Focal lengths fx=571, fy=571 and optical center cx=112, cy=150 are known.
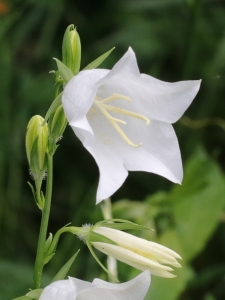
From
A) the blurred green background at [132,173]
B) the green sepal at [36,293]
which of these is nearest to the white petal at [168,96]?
the green sepal at [36,293]

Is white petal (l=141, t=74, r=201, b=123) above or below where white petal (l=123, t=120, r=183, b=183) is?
above

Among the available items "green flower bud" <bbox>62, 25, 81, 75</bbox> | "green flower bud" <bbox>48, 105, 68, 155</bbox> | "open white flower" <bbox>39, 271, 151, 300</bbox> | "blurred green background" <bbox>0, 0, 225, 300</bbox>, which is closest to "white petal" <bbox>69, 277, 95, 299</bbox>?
"open white flower" <bbox>39, 271, 151, 300</bbox>

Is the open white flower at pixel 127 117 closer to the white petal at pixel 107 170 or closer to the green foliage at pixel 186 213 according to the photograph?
the white petal at pixel 107 170

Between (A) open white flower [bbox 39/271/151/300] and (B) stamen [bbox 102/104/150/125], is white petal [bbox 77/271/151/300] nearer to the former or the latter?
(A) open white flower [bbox 39/271/151/300]

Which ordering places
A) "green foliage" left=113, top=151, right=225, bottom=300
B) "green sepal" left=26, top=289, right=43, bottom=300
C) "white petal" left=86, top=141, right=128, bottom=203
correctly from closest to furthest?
"white petal" left=86, top=141, right=128, bottom=203
"green sepal" left=26, top=289, right=43, bottom=300
"green foliage" left=113, top=151, right=225, bottom=300

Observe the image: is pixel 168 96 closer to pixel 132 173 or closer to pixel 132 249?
pixel 132 249

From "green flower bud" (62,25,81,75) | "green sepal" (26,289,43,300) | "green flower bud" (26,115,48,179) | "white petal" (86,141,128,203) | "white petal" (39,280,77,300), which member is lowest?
"green sepal" (26,289,43,300)

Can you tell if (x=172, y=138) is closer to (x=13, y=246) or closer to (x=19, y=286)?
(x=19, y=286)
